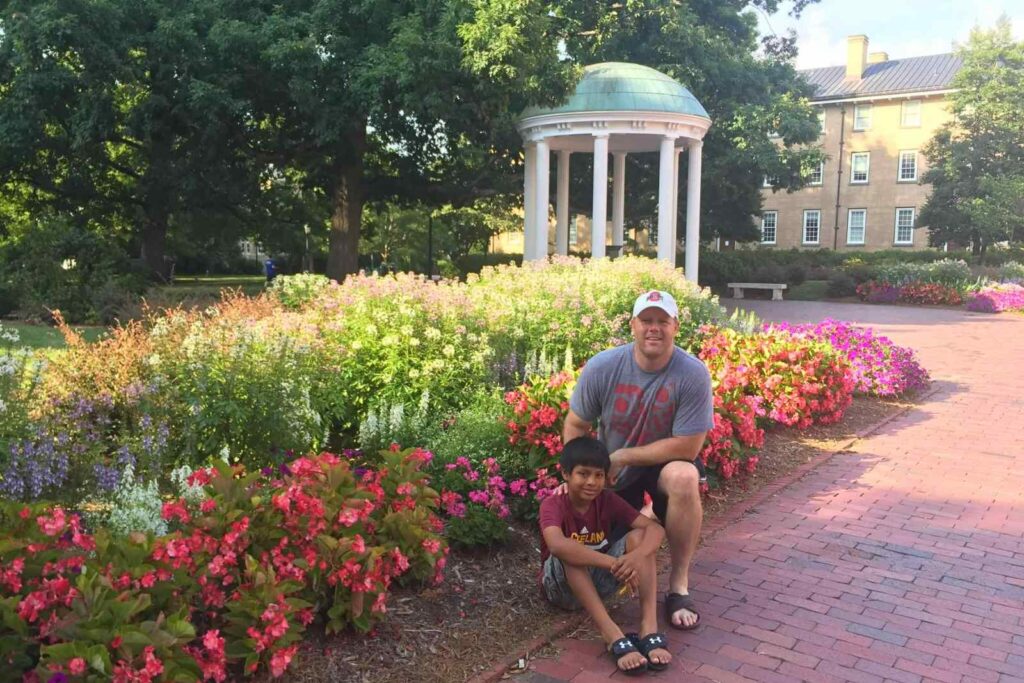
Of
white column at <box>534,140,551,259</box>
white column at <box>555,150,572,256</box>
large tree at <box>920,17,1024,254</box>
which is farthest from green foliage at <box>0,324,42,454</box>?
large tree at <box>920,17,1024,254</box>

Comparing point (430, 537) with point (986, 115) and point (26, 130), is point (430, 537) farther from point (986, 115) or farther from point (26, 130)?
point (986, 115)

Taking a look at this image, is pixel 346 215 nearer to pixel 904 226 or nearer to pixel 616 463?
pixel 616 463

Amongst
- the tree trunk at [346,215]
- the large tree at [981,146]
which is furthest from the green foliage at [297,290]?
the large tree at [981,146]

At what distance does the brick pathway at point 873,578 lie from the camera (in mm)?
3451

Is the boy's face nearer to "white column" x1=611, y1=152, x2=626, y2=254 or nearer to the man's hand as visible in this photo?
the man's hand

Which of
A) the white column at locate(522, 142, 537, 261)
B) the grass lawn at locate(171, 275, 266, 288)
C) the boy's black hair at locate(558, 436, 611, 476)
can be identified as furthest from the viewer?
the grass lawn at locate(171, 275, 266, 288)

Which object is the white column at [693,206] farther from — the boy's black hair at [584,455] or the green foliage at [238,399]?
the boy's black hair at [584,455]

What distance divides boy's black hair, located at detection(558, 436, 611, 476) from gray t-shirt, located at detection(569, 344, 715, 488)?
0.38 metres

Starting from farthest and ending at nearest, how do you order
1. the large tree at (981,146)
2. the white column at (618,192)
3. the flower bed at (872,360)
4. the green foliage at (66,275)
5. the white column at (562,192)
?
the large tree at (981,146)
the white column at (618,192)
the white column at (562,192)
the green foliage at (66,275)
the flower bed at (872,360)

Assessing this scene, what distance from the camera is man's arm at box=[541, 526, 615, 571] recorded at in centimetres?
345

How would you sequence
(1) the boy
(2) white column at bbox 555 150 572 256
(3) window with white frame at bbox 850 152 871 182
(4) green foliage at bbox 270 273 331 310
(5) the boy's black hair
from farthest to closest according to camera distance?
(3) window with white frame at bbox 850 152 871 182 → (2) white column at bbox 555 150 572 256 → (4) green foliage at bbox 270 273 331 310 → (5) the boy's black hair → (1) the boy

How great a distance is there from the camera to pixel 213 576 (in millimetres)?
2869

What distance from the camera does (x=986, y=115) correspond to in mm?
36188

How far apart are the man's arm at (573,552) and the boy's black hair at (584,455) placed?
0.92 feet
